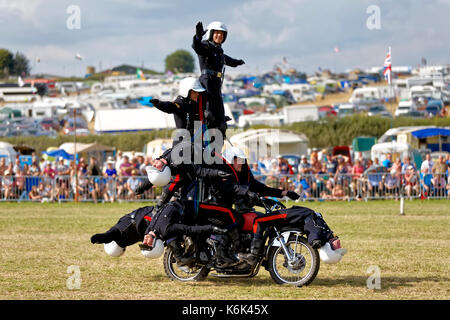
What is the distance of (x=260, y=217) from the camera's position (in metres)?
9.82

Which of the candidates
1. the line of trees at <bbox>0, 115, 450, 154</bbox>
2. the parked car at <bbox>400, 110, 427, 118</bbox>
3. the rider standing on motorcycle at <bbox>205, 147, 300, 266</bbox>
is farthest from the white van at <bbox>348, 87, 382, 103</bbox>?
the rider standing on motorcycle at <bbox>205, 147, 300, 266</bbox>

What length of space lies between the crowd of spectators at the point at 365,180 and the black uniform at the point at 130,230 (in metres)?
13.9

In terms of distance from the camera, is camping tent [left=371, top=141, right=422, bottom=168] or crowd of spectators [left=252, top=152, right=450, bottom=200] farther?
camping tent [left=371, top=141, right=422, bottom=168]

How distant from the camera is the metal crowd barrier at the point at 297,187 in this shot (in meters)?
24.4

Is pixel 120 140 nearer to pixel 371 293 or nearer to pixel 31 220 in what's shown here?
pixel 31 220

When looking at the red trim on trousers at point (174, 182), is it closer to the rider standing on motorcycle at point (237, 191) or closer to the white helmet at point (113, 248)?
the rider standing on motorcycle at point (237, 191)

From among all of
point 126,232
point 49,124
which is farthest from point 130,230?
point 49,124

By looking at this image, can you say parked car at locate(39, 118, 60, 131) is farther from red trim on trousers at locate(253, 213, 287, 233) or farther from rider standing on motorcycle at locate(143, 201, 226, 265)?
red trim on trousers at locate(253, 213, 287, 233)

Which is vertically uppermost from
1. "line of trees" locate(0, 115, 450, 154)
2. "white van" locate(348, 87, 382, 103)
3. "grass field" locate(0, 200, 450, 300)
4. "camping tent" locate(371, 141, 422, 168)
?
"white van" locate(348, 87, 382, 103)

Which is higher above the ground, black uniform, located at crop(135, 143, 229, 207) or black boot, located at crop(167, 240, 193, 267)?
black uniform, located at crop(135, 143, 229, 207)

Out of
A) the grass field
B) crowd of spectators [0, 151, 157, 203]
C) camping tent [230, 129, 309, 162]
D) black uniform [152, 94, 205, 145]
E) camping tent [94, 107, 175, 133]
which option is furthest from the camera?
camping tent [94, 107, 175, 133]

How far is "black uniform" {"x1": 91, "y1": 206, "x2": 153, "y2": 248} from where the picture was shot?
10281 mm

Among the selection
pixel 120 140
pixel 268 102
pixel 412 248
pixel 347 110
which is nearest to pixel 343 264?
pixel 412 248

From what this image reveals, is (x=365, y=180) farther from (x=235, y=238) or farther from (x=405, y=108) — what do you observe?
(x=405, y=108)
